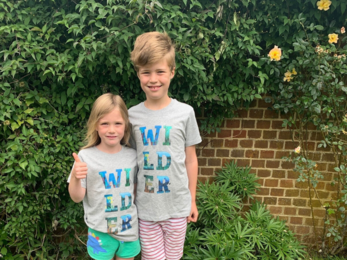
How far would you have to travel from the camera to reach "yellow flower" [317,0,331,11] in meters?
2.22

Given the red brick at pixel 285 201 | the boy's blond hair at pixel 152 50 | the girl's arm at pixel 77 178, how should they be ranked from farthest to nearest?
the red brick at pixel 285 201 → the boy's blond hair at pixel 152 50 → the girl's arm at pixel 77 178

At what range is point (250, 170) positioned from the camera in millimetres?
2920

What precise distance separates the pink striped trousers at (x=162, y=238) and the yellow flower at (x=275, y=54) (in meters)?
1.68

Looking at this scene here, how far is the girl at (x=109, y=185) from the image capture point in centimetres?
162

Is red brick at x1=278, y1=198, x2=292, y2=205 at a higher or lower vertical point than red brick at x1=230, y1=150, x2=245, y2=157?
lower

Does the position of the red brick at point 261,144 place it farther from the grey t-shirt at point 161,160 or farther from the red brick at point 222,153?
the grey t-shirt at point 161,160

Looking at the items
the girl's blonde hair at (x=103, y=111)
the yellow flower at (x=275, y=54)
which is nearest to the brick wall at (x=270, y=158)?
the yellow flower at (x=275, y=54)

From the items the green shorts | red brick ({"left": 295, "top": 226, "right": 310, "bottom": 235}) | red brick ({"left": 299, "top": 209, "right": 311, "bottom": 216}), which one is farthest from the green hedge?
red brick ({"left": 295, "top": 226, "right": 310, "bottom": 235})

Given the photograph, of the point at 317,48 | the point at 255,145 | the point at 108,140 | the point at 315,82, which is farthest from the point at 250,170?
the point at 108,140

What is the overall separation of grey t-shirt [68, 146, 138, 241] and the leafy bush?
0.93 meters

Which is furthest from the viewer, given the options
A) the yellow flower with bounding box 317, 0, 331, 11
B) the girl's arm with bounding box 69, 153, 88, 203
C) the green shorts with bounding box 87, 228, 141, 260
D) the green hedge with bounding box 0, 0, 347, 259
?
the yellow flower with bounding box 317, 0, 331, 11

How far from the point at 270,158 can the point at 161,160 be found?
1.74 m

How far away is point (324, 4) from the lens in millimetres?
2238

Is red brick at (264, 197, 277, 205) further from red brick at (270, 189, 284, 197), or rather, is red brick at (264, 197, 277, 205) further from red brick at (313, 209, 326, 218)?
red brick at (313, 209, 326, 218)
